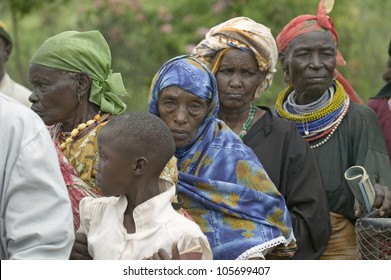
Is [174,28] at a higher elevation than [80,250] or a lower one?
lower

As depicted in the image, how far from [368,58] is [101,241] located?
25.4ft

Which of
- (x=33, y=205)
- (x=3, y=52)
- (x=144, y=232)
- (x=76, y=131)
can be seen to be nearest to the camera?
(x=33, y=205)

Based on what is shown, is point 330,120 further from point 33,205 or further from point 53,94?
point 33,205

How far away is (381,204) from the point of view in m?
5.34

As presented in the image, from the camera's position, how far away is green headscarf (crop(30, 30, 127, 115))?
4973mm

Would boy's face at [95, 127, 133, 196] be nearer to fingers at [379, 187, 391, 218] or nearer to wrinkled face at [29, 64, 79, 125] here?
wrinkled face at [29, 64, 79, 125]

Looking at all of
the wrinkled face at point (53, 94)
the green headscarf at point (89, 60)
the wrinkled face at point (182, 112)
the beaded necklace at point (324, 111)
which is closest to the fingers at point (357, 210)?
the beaded necklace at point (324, 111)

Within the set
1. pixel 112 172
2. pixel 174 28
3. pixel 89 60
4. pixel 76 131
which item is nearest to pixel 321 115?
pixel 89 60

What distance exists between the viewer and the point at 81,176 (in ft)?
15.6

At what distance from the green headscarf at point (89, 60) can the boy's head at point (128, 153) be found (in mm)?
623

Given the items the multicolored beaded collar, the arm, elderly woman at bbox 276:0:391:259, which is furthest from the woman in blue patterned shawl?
the arm

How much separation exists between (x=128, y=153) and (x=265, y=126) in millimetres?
1351

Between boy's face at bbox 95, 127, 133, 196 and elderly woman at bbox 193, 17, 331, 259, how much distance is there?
1.19 m
